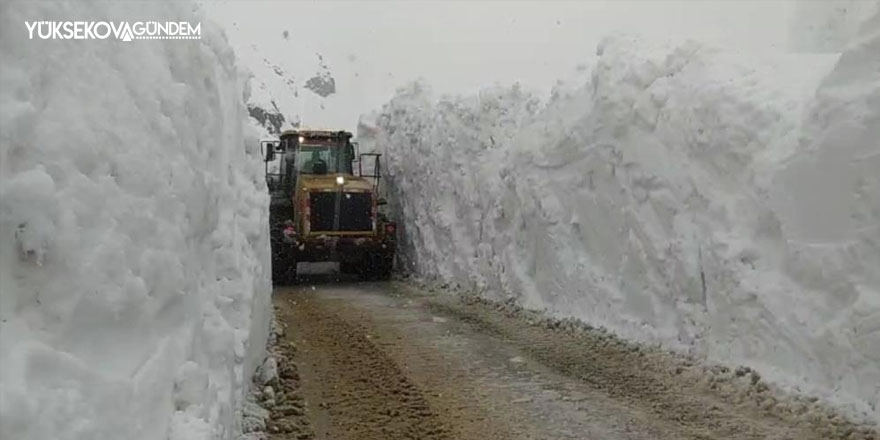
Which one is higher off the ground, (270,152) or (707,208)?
(270,152)

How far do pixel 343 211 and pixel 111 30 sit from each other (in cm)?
1128

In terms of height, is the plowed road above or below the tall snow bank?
below

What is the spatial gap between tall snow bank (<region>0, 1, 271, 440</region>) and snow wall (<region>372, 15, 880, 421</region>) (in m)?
4.34

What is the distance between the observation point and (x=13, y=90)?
2721mm

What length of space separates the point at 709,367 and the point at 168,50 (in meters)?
5.00

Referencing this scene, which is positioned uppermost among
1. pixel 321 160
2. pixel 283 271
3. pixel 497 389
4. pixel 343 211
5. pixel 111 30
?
pixel 111 30

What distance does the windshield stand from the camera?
1599cm

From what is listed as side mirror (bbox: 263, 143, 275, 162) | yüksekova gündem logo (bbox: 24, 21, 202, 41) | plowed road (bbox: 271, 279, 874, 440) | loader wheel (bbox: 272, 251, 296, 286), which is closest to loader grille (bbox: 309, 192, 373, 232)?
loader wheel (bbox: 272, 251, 296, 286)

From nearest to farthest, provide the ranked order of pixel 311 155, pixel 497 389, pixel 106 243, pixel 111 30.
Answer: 1. pixel 106 243
2. pixel 111 30
3. pixel 497 389
4. pixel 311 155

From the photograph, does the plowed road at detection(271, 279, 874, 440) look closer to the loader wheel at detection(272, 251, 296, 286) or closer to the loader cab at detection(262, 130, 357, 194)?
the loader wheel at detection(272, 251, 296, 286)

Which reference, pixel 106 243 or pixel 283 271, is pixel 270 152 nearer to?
pixel 283 271

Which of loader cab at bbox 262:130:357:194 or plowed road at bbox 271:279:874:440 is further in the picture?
loader cab at bbox 262:130:357:194

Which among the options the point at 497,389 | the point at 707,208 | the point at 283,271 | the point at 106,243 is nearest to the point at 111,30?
the point at 106,243

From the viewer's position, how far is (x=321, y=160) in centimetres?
1616
